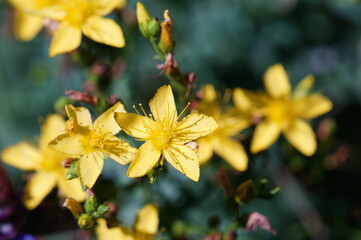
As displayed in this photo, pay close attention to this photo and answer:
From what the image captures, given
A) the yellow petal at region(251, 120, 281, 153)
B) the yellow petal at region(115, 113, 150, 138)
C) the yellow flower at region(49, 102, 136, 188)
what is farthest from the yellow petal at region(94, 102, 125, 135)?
the yellow petal at region(251, 120, 281, 153)

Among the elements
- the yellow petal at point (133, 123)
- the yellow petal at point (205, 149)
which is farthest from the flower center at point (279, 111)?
the yellow petal at point (133, 123)

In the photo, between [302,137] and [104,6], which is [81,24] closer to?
[104,6]

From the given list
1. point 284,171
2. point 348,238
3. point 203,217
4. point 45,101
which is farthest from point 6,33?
point 348,238

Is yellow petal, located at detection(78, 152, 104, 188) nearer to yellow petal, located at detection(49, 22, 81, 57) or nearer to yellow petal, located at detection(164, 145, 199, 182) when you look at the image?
yellow petal, located at detection(164, 145, 199, 182)

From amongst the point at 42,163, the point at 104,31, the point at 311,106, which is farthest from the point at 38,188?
the point at 311,106

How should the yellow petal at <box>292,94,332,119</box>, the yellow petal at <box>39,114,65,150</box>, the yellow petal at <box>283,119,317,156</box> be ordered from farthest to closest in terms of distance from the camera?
the yellow petal at <box>292,94,332,119</box>, the yellow petal at <box>283,119,317,156</box>, the yellow petal at <box>39,114,65,150</box>

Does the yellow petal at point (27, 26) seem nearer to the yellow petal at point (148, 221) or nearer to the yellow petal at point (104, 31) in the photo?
the yellow petal at point (104, 31)
